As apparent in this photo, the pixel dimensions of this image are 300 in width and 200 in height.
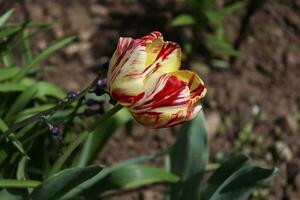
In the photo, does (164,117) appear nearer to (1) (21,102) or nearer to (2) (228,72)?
(1) (21,102)

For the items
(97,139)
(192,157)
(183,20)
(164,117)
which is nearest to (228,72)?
(183,20)

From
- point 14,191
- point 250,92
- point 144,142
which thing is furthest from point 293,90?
point 14,191

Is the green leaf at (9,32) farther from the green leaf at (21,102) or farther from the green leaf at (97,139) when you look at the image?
the green leaf at (97,139)

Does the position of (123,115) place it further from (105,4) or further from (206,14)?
(105,4)

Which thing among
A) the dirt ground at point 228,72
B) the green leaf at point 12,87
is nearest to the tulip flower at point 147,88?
the green leaf at point 12,87

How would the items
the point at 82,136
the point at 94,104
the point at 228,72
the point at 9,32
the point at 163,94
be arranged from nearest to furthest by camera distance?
the point at 163,94 → the point at 82,136 → the point at 94,104 → the point at 9,32 → the point at 228,72

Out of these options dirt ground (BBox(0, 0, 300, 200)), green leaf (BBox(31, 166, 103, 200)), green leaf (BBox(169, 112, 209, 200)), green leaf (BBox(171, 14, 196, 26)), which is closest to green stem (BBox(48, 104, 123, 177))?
green leaf (BBox(31, 166, 103, 200))
